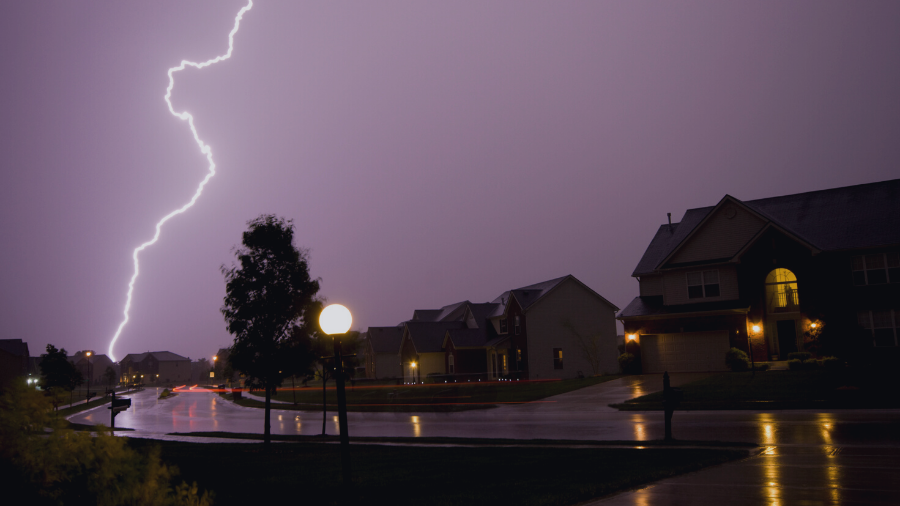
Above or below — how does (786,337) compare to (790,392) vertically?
above

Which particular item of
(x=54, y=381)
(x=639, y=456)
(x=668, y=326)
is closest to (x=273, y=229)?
(x=639, y=456)

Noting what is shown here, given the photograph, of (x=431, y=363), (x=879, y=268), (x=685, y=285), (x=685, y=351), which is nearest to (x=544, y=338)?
(x=685, y=285)

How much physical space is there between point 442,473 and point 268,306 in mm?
9084

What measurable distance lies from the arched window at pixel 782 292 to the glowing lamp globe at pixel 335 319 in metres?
33.8

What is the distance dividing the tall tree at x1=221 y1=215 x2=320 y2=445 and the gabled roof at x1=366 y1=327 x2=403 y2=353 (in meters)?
60.8

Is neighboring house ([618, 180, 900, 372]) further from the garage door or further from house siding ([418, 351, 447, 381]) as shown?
house siding ([418, 351, 447, 381])

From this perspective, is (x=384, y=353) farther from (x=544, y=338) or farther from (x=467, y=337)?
(x=544, y=338)

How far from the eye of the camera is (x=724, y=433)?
16.9m

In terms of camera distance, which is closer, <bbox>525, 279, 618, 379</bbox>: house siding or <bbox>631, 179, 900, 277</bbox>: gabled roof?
<bbox>631, 179, 900, 277</bbox>: gabled roof

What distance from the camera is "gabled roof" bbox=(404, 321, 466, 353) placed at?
6644 cm

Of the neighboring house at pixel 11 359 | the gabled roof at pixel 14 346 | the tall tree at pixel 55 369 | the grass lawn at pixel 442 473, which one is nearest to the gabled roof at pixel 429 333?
the tall tree at pixel 55 369

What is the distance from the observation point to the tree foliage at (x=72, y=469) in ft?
18.3

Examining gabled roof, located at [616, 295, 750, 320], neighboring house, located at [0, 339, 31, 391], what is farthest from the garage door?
neighboring house, located at [0, 339, 31, 391]

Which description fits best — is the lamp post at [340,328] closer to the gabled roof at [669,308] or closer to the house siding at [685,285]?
the gabled roof at [669,308]
